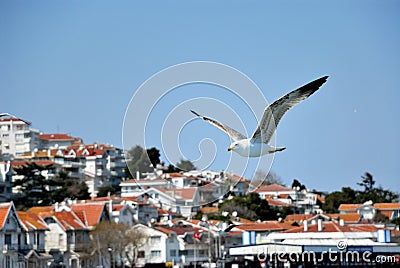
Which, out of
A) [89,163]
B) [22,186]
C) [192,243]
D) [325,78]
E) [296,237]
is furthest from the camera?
[89,163]

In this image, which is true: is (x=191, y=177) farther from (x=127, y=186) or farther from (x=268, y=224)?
(x=127, y=186)

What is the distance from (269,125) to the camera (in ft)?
53.8

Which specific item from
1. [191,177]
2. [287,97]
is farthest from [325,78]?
[191,177]

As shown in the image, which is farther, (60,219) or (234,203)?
(234,203)

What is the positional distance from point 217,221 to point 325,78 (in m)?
56.0

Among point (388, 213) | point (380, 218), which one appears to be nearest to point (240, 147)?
point (380, 218)

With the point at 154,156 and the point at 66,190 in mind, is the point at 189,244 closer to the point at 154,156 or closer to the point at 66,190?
the point at 66,190

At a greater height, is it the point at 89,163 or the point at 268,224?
the point at 89,163

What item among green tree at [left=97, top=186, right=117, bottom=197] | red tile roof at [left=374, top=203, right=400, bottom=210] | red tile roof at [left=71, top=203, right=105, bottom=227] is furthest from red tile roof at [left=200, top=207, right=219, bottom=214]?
red tile roof at [left=71, top=203, right=105, bottom=227]

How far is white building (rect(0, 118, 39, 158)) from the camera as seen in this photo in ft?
394

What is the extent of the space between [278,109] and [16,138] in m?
110

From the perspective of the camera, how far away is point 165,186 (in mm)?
75688

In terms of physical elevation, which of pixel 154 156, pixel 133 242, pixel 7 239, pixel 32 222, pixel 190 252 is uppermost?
pixel 154 156

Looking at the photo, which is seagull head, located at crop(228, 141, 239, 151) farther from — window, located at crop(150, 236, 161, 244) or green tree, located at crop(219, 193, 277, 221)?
green tree, located at crop(219, 193, 277, 221)
